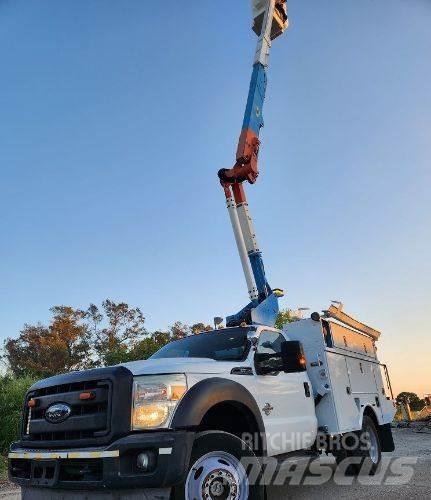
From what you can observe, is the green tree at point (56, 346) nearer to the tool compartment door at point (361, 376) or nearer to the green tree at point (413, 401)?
the green tree at point (413, 401)

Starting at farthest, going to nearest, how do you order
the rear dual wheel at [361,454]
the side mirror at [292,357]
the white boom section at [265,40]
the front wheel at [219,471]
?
the white boom section at [265,40], the rear dual wheel at [361,454], the side mirror at [292,357], the front wheel at [219,471]

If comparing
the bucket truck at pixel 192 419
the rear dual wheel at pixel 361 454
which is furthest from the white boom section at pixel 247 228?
the rear dual wheel at pixel 361 454

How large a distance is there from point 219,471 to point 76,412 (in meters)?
1.29

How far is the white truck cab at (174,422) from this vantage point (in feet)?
11.7

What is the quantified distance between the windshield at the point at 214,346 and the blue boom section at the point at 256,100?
632 centimetres

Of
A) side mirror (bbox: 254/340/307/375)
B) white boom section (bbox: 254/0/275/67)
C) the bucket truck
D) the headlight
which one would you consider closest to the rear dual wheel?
the bucket truck

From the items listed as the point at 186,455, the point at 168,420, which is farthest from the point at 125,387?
the point at 186,455

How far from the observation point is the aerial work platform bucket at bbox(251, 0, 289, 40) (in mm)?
12750

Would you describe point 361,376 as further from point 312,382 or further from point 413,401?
point 413,401

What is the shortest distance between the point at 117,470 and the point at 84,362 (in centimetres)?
3307

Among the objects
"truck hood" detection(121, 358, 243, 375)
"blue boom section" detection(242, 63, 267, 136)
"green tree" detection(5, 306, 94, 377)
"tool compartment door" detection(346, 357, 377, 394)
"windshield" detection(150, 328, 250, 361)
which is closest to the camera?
"truck hood" detection(121, 358, 243, 375)

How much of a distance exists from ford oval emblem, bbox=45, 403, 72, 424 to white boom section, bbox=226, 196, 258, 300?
5692 mm

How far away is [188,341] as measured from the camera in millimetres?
5828

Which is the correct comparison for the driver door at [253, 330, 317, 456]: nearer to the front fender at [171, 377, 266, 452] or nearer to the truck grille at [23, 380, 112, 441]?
the front fender at [171, 377, 266, 452]
